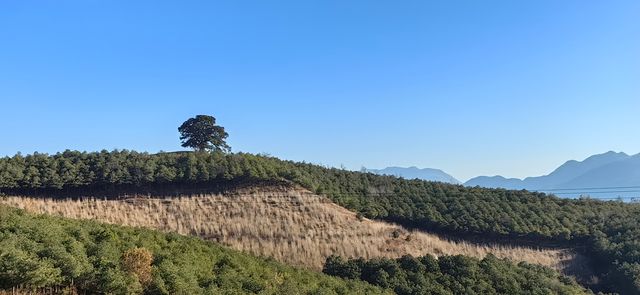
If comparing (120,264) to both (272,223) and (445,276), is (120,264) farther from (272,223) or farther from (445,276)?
(445,276)

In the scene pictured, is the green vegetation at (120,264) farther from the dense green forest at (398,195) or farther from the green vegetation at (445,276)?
the dense green forest at (398,195)

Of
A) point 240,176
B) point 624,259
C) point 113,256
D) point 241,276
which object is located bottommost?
point 624,259

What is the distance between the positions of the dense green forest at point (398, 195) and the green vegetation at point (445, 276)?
6.98 m

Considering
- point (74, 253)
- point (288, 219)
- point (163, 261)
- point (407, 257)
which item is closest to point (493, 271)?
point (407, 257)

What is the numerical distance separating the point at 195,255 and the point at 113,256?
486 centimetres

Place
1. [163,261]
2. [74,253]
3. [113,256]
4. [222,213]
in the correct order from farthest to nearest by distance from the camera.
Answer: [222,213] → [163,261] → [113,256] → [74,253]

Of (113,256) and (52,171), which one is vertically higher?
(52,171)

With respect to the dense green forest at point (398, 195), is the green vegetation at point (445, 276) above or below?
below

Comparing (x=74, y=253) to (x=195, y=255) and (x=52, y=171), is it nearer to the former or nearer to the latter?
(x=195, y=255)

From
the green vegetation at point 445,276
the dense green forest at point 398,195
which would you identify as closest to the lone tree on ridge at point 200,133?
the dense green forest at point 398,195

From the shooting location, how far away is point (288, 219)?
33.5 m

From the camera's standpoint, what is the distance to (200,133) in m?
43.1

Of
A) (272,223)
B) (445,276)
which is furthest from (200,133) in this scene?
(445,276)

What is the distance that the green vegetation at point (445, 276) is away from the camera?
90.4 ft
